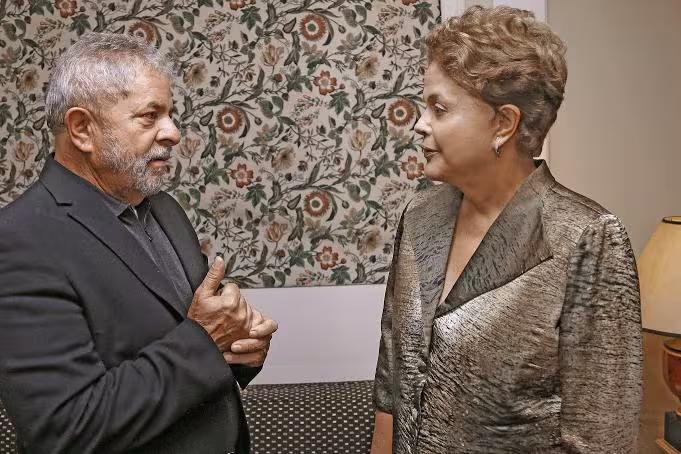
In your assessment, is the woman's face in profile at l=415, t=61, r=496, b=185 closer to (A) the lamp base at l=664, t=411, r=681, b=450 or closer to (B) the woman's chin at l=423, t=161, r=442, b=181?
(B) the woman's chin at l=423, t=161, r=442, b=181

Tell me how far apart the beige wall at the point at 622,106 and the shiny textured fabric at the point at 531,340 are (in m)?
1.22

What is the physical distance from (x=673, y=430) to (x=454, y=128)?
124 cm

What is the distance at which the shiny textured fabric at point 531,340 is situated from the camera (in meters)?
1.29

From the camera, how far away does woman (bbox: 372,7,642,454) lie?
1296 millimetres

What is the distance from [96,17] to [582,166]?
1.83m

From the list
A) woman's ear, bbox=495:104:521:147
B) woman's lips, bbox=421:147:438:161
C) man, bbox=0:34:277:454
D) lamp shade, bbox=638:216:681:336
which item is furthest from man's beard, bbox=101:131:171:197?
lamp shade, bbox=638:216:681:336

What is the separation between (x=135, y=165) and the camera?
4.78 ft

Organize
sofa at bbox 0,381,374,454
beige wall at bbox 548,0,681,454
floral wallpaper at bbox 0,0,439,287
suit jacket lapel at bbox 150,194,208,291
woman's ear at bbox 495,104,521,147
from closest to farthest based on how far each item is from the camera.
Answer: woman's ear at bbox 495,104,521,147 → suit jacket lapel at bbox 150,194,208,291 → sofa at bbox 0,381,374,454 → beige wall at bbox 548,0,681,454 → floral wallpaper at bbox 0,0,439,287

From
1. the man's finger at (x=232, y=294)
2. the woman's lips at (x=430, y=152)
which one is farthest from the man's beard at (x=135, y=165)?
the woman's lips at (x=430, y=152)

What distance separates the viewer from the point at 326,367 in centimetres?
311

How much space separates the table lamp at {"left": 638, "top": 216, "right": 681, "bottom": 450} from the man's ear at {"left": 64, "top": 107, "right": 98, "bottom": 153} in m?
1.41

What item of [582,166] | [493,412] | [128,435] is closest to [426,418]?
[493,412]

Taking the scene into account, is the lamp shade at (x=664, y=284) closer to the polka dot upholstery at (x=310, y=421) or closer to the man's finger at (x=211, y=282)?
the polka dot upholstery at (x=310, y=421)

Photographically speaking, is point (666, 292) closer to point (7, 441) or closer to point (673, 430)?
point (673, 430)
